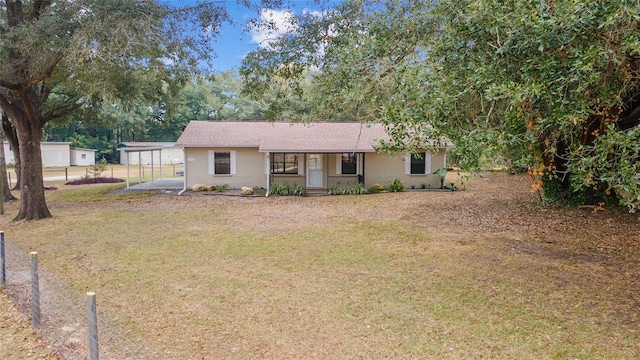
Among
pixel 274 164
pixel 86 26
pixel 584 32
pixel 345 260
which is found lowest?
pixel 345 260

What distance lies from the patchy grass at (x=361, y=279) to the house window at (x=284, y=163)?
634 centimetres

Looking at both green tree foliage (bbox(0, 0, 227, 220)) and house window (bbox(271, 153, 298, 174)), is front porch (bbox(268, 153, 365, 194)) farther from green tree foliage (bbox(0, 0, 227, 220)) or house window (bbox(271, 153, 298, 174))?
green tree foliage (bbox(0, 0, 227, 220))

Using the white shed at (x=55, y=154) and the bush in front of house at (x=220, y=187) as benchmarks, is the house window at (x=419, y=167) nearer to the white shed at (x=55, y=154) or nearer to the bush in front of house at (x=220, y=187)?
the bush in front of house at (x=220, y=187)

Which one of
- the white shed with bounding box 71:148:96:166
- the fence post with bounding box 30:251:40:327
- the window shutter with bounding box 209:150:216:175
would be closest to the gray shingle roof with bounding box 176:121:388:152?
the window shutter with bounding box 209:150:216:175

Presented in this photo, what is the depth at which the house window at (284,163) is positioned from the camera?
18.5 meters

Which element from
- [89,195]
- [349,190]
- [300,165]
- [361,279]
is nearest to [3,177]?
[89,195]

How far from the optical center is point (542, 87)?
3.56m

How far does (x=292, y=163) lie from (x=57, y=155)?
32622 mm

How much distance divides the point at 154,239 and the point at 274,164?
9.79m

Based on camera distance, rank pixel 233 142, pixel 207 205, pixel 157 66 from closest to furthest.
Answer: pixel 157 66
pixel 207 205
pixel 233 142

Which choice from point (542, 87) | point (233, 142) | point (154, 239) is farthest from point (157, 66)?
point (233, 142)

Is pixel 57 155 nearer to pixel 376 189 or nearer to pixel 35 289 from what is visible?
pixel 376 189

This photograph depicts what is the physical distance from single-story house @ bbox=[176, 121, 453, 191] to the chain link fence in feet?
40.1

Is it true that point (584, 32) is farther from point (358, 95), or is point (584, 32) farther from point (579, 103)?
point (358, 95)
